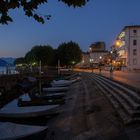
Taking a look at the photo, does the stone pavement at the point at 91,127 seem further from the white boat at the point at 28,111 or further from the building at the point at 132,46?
the building at the point at 132,46

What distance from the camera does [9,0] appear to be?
7379 millimetres

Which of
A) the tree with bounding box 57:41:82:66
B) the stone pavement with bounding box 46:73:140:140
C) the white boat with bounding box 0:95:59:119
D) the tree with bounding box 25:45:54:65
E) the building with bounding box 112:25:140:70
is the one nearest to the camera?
the stone pavement with bounding box 46:73:140:140

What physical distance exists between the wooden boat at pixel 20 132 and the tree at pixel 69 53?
321 ft

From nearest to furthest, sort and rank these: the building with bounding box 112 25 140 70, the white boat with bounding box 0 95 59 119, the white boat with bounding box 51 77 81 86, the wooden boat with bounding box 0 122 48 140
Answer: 1. the wooden boat with bounding box 0 122 48 140
2. the white boat with bounding box 0 95 59 119
3. the white boat with bounding box 51 77 81 86
4. the building with bounding box 112 25 140 70

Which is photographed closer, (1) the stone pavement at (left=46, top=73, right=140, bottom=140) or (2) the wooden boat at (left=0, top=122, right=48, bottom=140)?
(2) the wooden boat at (left=0, top=122, right=48, bottom=140)

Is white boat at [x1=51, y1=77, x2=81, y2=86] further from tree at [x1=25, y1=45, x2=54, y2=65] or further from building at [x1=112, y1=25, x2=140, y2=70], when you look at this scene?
tree at [x1=25, y1=45, x2=54, y2=65]

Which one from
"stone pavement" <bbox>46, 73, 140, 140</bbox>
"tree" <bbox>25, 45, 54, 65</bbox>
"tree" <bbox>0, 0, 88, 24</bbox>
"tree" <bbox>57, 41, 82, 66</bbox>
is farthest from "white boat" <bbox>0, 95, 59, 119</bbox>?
"tree" <bbox>25, 45, 54, 65</bbox>

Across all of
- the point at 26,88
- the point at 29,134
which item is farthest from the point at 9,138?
the point at 26,88

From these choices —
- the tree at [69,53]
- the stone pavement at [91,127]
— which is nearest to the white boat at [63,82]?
the stone pavement at [91,127]

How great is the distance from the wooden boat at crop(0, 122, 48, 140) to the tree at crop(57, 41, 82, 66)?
9782 centimetres

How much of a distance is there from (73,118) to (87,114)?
0.88 meters

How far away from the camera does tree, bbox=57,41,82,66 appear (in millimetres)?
112250

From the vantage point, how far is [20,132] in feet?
44.0

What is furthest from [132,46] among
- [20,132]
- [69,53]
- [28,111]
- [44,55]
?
[20,132]
